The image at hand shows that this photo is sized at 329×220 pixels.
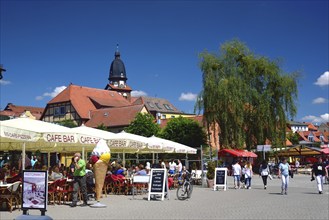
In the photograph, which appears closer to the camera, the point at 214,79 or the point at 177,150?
the point at 177,150

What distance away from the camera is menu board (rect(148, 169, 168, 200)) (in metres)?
16.5

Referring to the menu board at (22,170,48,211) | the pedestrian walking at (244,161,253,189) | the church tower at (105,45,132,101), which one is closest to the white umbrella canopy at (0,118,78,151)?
the menu board at (22,170,48,211)

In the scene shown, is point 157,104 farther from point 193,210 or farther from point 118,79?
point 193,210

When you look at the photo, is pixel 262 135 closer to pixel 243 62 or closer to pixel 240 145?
pixel 240 145

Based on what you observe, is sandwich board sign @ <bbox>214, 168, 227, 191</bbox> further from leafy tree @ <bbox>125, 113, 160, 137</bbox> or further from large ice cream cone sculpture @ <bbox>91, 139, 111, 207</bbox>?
leafy tree @ <bbox>125, 113, 160, 137</bbox>

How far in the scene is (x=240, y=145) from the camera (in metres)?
38.2

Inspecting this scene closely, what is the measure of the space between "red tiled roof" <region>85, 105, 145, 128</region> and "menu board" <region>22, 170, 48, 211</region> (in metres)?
68.8

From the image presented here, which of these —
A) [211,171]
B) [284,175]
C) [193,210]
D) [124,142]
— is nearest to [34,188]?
[193,210]

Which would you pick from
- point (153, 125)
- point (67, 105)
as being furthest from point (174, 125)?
point (67, 105)

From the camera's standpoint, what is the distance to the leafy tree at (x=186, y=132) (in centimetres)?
4925

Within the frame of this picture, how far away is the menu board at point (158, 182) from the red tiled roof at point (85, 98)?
6984 centimetres

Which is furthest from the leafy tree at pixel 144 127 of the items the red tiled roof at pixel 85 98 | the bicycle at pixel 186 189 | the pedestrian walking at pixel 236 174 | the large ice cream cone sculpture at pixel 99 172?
the large ice cream cone sculpture at pixel 99 172

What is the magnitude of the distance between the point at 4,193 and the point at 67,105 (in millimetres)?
75845

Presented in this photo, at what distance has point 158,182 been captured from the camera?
16641 millimetres
